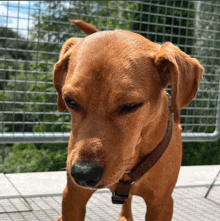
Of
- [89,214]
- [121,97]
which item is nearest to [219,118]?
[89,214]

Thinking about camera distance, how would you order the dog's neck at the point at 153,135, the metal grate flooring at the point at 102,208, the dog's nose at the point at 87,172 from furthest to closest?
the metal grate flooring at the point at 102,208
the dog's neck at the point at 153,135
the dog's nose at the point at 87,172

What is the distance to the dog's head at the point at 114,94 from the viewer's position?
152cm

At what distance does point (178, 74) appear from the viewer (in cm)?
170

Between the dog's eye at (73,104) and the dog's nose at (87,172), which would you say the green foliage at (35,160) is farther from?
the dog's nose at (87,172)

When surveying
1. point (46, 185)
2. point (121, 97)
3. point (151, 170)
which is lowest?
point (46, 185)

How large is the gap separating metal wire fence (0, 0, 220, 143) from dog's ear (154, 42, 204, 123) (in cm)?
171

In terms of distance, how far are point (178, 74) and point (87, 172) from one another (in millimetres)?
624

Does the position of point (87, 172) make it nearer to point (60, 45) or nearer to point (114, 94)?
point (114, 94)

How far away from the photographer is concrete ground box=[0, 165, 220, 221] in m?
2.75

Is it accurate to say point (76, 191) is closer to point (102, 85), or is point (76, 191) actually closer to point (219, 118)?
point (102, 85)

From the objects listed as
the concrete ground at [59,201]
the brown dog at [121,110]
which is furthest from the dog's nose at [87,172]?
the concrete ground at [59,201]

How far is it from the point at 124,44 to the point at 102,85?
0.89 ft

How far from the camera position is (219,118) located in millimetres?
4051

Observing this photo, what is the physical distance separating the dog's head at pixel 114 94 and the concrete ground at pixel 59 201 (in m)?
1.21
